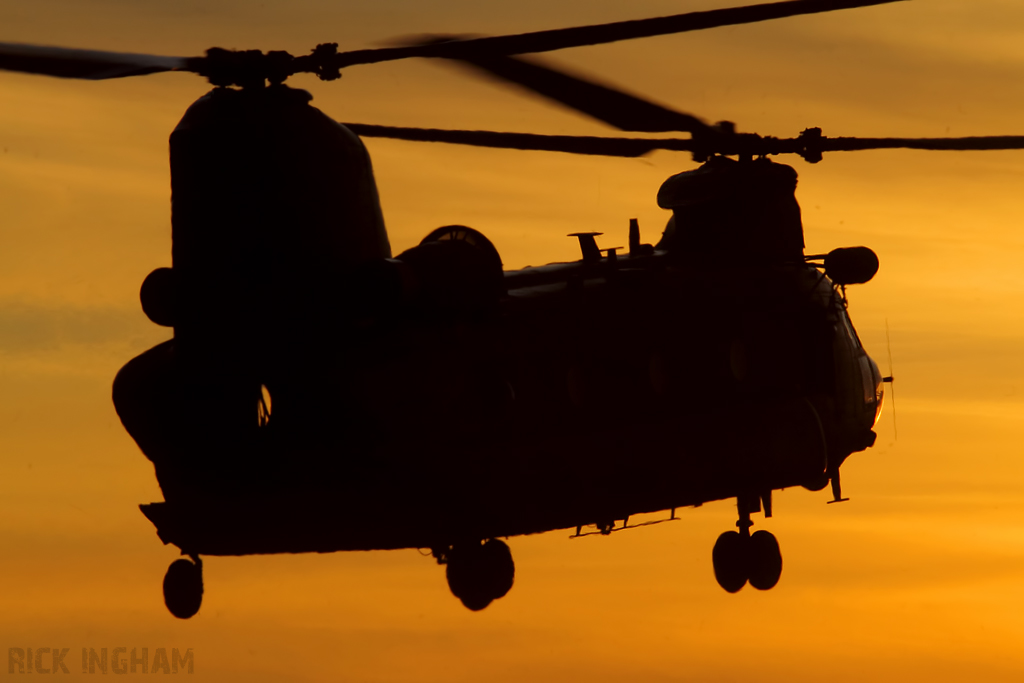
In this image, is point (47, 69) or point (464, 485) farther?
point (464, 485)

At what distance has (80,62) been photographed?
18.2 meters

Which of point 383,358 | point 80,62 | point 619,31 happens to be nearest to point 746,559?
point 383,358

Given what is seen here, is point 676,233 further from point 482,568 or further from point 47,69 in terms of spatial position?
point 47,69

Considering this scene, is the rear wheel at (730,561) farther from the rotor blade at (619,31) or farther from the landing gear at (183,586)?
the rotor blade at (619,31)

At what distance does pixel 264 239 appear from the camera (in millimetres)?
18750

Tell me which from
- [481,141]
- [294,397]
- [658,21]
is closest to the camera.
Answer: [658,21]

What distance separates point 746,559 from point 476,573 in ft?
28.0

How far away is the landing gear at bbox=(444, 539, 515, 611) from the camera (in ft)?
67.5

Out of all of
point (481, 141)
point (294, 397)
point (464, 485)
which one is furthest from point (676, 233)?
point (294, 397)

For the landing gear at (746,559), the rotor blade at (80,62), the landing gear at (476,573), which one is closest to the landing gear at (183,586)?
the landing gear at (476,573)

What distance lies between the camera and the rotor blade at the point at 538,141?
2483cm

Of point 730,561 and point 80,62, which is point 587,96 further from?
point 730,561

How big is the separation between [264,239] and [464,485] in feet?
13.5

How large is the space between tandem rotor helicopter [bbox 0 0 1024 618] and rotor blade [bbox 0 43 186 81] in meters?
0.03
